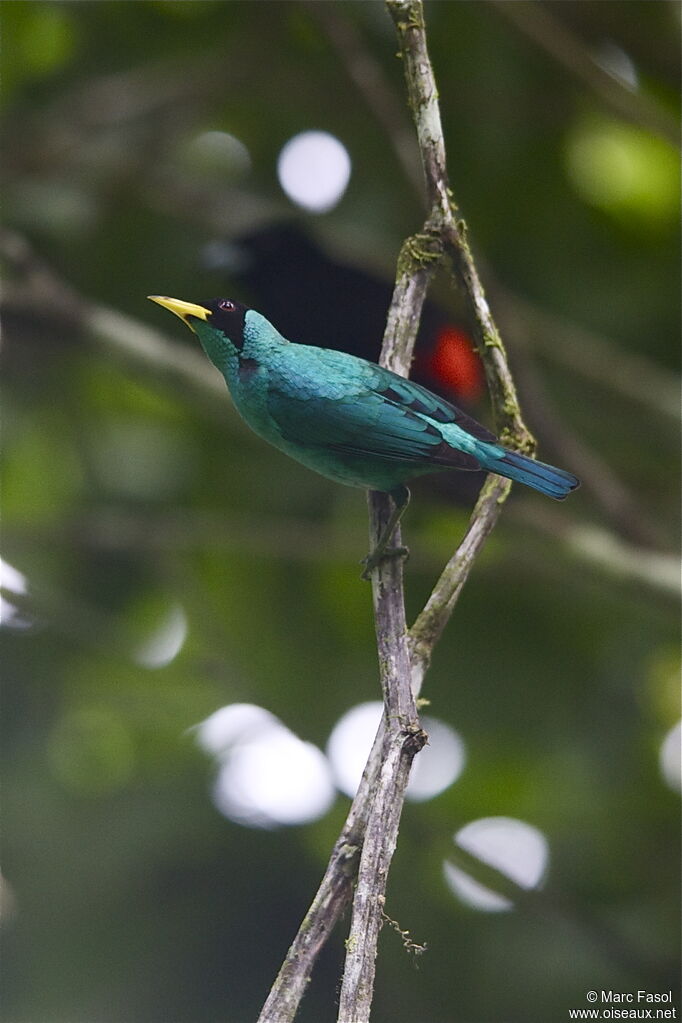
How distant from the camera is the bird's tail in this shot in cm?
241

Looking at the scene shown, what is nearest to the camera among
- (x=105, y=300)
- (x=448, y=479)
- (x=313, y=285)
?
(x=448, y=479)

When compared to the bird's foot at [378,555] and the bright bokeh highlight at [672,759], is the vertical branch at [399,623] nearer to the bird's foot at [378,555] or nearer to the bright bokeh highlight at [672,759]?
the bird's foot at [378,555]

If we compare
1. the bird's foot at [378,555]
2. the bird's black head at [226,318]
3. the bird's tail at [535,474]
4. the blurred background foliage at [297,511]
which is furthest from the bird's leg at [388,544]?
the blurred background foliage at [297,511]

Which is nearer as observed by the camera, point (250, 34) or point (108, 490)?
point (250, 34)

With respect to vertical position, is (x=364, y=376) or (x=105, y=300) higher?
(x=105, y=300)

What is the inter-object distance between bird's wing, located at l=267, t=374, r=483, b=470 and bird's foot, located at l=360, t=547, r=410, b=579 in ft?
0.83

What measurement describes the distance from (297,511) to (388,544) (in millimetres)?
4588

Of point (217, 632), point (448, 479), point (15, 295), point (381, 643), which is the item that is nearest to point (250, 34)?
point (15, 295)

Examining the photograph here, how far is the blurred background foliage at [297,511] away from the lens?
18.8ft

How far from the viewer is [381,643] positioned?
2385 mm

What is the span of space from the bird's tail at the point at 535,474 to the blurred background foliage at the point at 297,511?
2.54m

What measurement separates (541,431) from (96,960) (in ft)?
10.6

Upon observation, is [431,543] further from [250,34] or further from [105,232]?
[250,34]

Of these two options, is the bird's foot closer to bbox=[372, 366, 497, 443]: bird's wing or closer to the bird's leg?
the bird's leg
